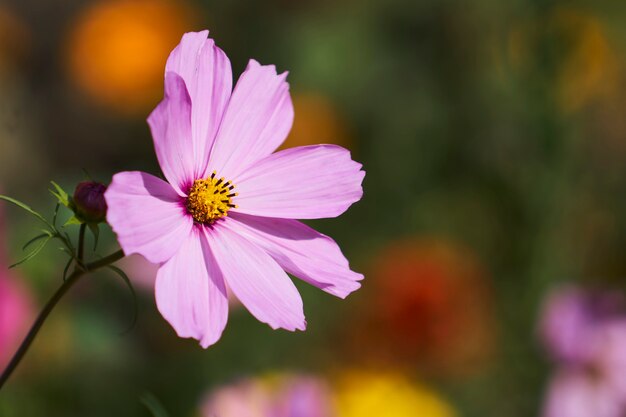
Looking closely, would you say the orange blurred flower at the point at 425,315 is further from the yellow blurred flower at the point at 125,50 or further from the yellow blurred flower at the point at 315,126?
the yellow blurred flower at the point at 125,50

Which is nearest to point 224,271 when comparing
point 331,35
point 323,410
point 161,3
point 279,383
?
point 323,410

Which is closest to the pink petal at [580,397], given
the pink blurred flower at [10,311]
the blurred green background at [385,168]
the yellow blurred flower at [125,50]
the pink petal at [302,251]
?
the blurred green background at [385,168]

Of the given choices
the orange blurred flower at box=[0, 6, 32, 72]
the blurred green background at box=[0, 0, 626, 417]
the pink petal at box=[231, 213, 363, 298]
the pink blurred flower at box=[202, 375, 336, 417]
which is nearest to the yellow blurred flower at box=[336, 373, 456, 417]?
the blurred green background at box=[0, 0, 626, 417]

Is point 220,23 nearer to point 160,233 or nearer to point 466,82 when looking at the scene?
point 466,82

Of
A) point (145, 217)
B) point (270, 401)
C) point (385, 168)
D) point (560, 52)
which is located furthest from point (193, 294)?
point (385, 168)

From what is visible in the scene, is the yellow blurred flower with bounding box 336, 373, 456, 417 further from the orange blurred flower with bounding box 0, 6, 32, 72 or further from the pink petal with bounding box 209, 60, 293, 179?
the orange blurred flower with bounding box 0, 6, 32, 72
